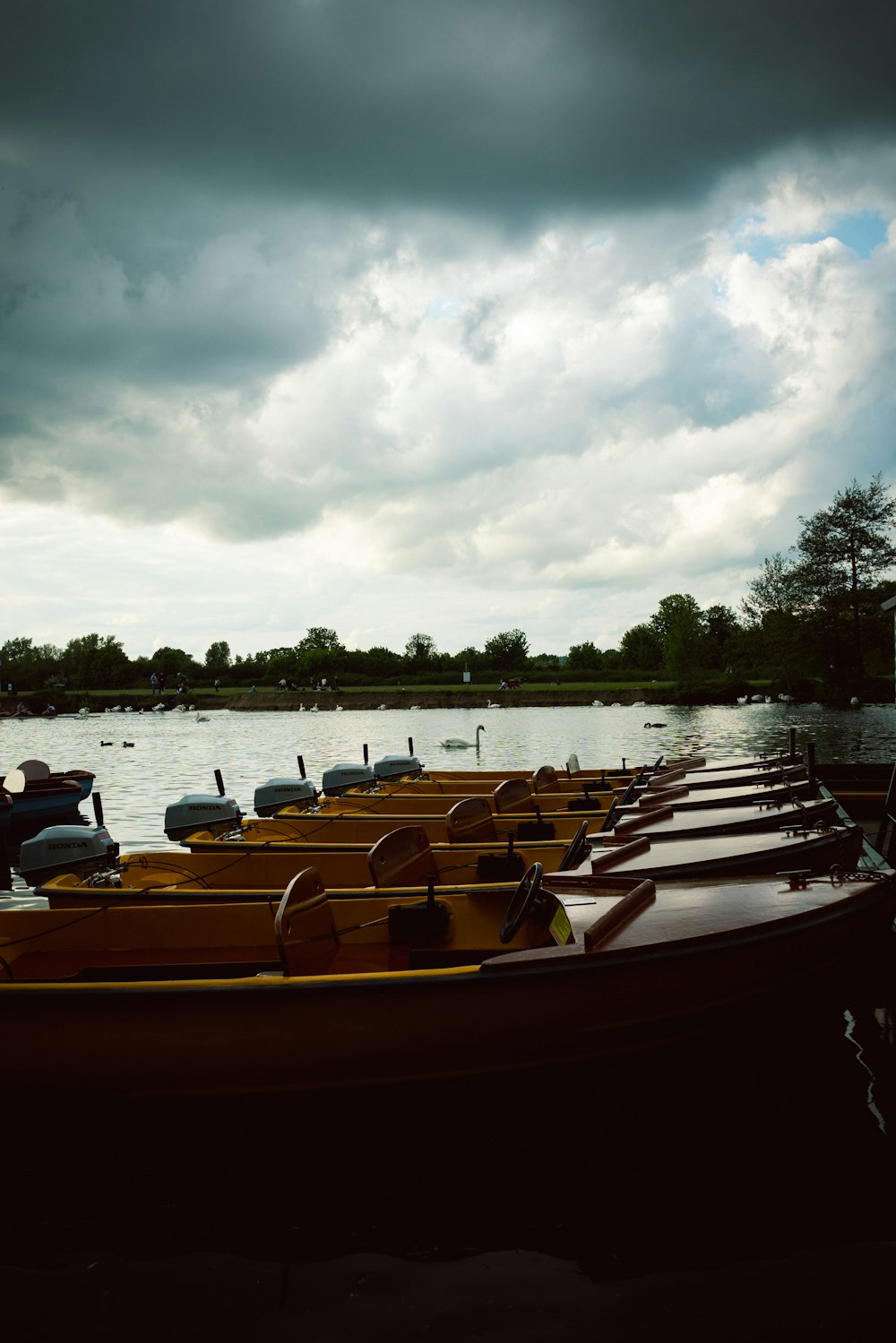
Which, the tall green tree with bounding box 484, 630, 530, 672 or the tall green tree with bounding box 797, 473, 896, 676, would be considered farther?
the tall green tree with bounding box 484, 630, 530, 672

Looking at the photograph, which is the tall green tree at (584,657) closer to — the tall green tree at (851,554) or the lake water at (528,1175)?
the tall green tree at (851,554)

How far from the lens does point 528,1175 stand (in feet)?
17.0

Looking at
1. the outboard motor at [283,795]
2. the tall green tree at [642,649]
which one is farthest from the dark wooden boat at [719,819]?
the tall green tree at [642,649]

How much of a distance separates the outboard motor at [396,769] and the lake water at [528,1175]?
34.8 feet

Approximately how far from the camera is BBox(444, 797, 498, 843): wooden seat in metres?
9.50

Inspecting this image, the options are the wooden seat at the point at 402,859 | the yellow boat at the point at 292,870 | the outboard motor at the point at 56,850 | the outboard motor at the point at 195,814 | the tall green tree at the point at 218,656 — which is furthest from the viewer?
the tall green tree at the point at 218,656

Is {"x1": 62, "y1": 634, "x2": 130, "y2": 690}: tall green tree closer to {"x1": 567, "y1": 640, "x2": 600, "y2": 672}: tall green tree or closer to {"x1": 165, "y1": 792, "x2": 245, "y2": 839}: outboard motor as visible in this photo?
{"x1": 567, "y1": 640, "x2": 600, "y2": 672}: tall green tree

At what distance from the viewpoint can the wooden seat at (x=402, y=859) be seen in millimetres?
7164

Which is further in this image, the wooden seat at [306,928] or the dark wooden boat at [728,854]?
the dark wooden boat at [728,854]

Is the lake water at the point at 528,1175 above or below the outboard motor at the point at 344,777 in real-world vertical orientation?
below

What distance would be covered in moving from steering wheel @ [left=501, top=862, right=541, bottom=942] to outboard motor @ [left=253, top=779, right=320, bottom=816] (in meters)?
8.27

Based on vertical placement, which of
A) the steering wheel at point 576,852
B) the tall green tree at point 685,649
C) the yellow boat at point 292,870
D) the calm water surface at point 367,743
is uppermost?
the tall green tree at point 685,649

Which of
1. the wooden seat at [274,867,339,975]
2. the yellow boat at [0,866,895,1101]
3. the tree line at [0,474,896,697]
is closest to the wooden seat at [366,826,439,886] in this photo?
the wooden seat at [274,867,339,975]

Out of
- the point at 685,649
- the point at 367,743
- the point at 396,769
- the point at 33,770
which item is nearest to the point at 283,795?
the point at 396,769
